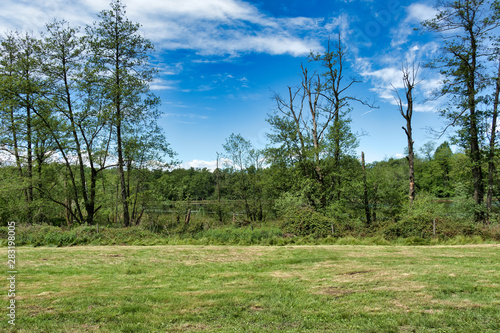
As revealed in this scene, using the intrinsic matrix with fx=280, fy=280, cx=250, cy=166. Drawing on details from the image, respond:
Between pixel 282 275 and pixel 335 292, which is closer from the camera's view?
pixel 335 292

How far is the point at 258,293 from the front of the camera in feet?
15.7

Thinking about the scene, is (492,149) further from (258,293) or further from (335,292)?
(258,293)

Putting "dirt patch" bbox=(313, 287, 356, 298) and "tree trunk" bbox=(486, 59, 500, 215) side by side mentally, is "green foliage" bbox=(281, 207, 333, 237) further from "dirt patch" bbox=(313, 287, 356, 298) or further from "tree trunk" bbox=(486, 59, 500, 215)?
"tree trunk" bbox=(486, 59, 500, 215)

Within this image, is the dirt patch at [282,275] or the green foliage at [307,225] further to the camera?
the green foliage at [307,225]

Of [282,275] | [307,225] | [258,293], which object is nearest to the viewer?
[258,293]

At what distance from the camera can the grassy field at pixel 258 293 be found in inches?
143

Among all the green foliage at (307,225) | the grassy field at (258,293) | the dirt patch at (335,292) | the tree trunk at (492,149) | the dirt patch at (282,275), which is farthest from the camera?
the tree trunk at (492,149)

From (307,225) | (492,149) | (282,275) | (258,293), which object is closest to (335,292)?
(258,293)

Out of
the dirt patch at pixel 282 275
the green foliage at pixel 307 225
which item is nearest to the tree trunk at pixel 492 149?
the green foliage at pixel 307 225

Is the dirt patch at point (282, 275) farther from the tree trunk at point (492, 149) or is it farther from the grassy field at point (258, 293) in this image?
the tree trunk at point (492, 149)

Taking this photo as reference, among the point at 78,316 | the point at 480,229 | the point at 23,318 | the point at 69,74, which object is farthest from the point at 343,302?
the point at 69,74

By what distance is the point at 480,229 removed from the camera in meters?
11.9

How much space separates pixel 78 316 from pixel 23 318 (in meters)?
0.70

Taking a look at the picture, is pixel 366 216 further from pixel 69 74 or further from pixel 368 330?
pixel 69 74
